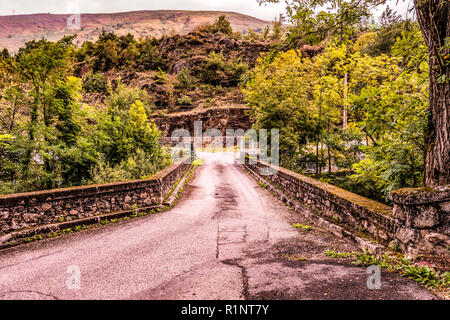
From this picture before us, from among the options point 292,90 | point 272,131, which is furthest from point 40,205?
point 292,90

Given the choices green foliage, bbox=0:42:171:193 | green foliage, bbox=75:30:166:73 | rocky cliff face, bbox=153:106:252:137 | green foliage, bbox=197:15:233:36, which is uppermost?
green foliage, bbox=197:15:233:36

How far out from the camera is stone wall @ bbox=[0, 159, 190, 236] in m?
5.41

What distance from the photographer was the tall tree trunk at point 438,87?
3.54 meters

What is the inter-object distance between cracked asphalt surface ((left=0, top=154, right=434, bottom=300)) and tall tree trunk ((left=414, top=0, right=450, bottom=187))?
6.17 ft

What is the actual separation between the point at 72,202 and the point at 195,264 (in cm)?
436

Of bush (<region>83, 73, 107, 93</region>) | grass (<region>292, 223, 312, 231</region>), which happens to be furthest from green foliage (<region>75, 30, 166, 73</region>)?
grass (<region>292, 223, 312, 231</region>)

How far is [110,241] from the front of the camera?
216 inches

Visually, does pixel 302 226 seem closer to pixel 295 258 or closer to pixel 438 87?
pixel 295 258

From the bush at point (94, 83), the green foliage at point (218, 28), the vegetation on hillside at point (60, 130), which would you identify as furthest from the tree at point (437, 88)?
the green foliage at point (218, 28)

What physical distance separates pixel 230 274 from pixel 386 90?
5.40 m

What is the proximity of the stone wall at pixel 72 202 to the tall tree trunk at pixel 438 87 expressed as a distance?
24.4 ft

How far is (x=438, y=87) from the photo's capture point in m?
3.67

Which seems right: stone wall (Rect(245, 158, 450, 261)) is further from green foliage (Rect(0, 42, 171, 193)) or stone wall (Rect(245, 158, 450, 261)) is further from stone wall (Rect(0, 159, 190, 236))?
green foliage (Rect(0, 42, 171, 193))

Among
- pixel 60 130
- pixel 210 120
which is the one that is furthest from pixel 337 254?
pixel 210 120
